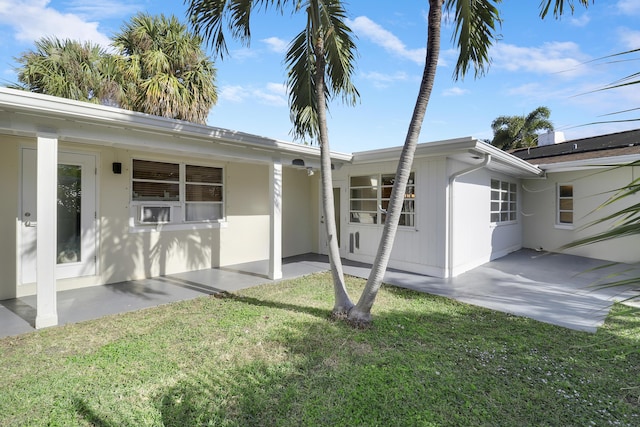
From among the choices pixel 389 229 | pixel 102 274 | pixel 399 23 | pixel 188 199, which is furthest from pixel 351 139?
pixel 102 274

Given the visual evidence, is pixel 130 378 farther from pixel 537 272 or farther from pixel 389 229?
pixel 537 272

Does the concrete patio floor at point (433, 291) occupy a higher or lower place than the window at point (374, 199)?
lower

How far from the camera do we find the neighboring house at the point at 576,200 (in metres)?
9.48

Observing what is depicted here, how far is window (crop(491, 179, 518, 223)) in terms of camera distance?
9.95 meters

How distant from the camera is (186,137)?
5.86 m

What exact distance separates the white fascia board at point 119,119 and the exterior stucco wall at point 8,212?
1919 mm

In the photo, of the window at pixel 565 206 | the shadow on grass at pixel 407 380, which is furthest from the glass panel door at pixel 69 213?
the window at pixel 565 206

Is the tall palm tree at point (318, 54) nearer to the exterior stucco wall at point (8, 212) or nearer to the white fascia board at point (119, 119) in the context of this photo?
the white fascia board at point (119, 119)

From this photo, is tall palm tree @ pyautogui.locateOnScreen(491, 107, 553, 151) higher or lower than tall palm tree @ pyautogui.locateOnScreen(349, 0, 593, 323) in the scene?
higher

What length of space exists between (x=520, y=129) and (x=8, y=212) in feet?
88.7

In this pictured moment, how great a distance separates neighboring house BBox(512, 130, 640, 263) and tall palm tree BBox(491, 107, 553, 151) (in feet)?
35.3

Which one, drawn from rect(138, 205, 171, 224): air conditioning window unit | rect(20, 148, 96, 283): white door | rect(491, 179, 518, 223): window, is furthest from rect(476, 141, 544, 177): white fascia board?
rect(20, 148, 96, 283): white door

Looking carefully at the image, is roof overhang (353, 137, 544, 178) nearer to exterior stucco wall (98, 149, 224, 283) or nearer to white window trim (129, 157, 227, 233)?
white window trim (129, 157, 227, 233)

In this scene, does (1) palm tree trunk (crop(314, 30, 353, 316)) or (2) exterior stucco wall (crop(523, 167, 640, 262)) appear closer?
(1) palm tree trunk (crop(314, 30, 353, 316))
